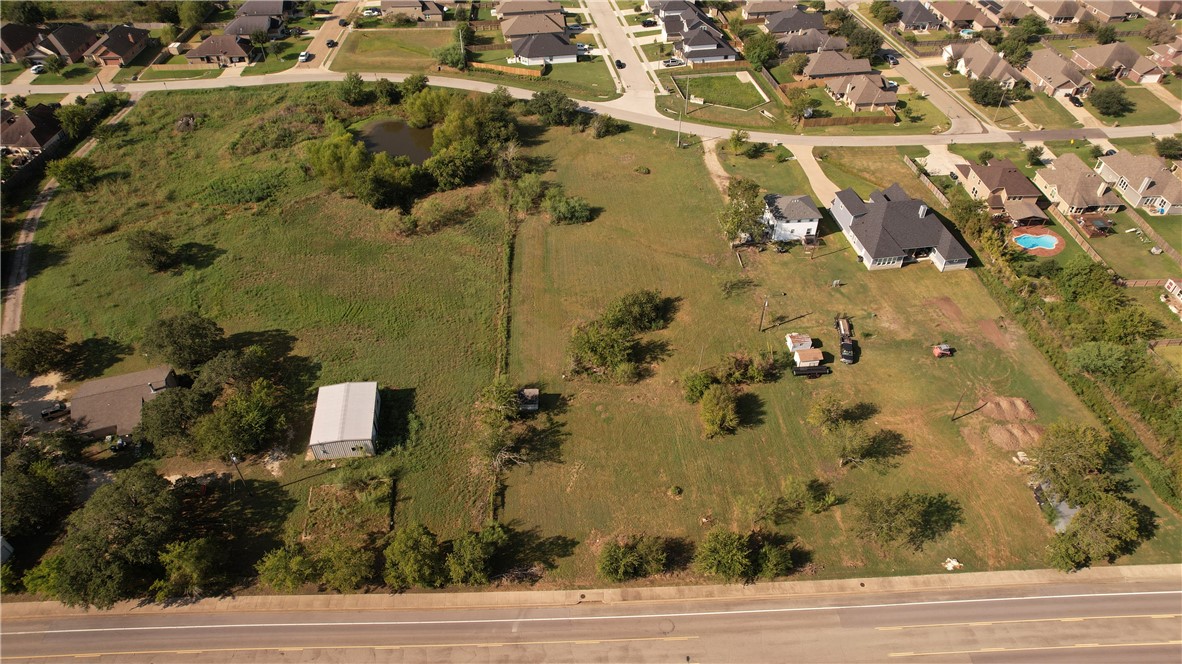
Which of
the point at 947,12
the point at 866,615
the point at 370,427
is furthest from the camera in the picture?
the point at 947,12

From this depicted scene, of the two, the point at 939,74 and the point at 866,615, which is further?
the point at 939,74

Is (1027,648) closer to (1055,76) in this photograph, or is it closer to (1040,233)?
(1040,233)

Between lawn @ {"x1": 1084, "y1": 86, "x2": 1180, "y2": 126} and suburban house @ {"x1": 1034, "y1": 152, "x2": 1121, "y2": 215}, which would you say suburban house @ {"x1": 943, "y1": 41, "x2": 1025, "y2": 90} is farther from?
suburban house @ {"x1": 1034, "y1": 152, "x2": 1121, "y2": 215}

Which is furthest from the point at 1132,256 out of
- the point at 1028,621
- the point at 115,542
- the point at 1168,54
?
the point at 115,542

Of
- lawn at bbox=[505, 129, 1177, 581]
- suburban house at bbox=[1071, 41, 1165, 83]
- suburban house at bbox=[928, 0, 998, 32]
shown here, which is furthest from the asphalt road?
suburban house at bbox=[928, 0, 998, 32]

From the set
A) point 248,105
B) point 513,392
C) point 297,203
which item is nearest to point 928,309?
point 513,392

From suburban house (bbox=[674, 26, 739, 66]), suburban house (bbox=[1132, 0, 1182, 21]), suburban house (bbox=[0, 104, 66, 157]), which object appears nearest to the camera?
suburban house (bbox=[0, 104, 66, 157])

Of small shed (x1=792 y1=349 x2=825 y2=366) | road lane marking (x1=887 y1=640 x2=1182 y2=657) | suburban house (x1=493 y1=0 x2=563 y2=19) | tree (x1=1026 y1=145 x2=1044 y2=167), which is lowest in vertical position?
road lane marking (x1=887 y1=640 x2=1182 y2=657)

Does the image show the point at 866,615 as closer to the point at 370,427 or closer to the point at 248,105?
the point at 370,427
